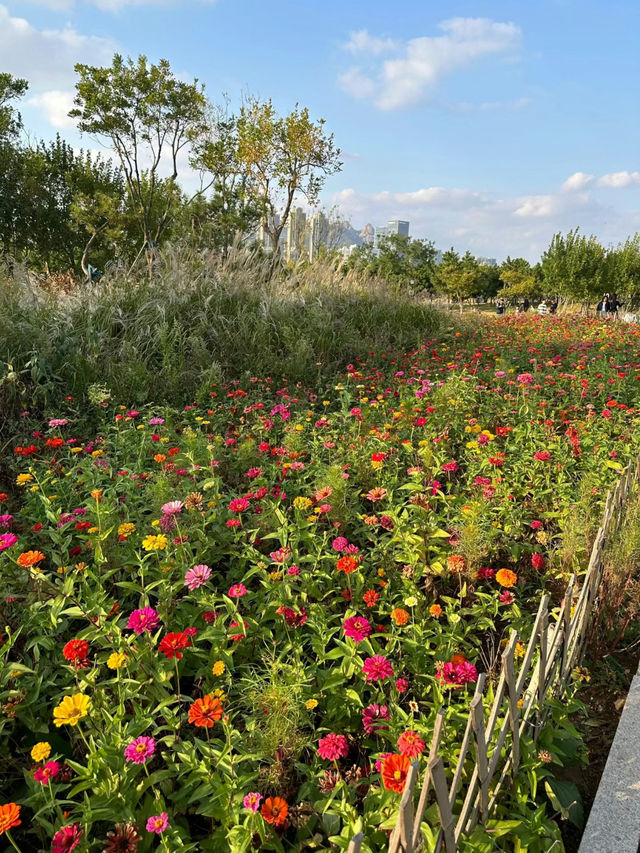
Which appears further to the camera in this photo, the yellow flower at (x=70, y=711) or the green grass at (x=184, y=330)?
the green grass at (x=184, y=330)

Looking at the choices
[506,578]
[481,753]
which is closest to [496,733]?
[481,753]

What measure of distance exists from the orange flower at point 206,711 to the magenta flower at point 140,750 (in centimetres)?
10

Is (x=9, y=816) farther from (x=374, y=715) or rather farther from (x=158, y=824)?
(x=374, y=715)

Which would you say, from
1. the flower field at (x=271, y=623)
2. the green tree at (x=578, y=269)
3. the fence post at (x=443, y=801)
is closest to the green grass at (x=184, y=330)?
the flower field at (x=271, y=623)

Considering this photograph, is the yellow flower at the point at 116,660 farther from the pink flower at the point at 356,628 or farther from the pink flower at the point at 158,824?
the pink flower at the point at 356,628

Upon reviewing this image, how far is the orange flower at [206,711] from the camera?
1.19 m

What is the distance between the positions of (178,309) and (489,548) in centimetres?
467

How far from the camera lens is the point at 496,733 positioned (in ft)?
4.25

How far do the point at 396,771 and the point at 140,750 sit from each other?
0.60 m

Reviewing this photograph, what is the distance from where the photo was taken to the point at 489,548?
227 cm

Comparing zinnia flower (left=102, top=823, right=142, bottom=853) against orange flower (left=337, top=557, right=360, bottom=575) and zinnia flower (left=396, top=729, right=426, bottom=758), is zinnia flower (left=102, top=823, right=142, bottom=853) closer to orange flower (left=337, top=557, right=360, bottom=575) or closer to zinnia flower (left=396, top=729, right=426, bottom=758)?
zinnia flower (left=396, top=729, right=426, bottom=758)

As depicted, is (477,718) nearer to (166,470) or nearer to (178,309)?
(166,470)

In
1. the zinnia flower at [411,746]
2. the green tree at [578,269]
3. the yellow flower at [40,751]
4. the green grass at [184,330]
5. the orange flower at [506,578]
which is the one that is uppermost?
the green tree at [578,269]

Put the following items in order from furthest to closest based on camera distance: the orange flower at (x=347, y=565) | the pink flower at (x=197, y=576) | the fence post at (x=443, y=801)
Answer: the orange flower at (x=347, y=565), the pink flower at (x=197, y=576), the fence post at (x=443, y=801)
